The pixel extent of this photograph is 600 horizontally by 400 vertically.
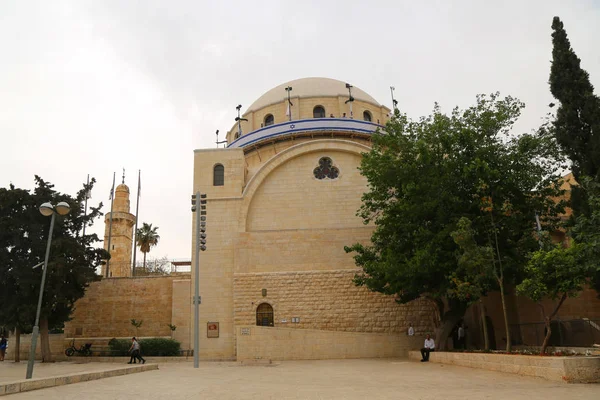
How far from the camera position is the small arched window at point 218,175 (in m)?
21.9

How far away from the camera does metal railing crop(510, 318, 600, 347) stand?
1487cm

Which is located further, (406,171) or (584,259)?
(406,171)

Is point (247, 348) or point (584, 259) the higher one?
point (584, 259)

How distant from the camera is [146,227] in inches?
1576

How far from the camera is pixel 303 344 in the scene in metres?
17.6

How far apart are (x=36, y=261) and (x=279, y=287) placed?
987 cm

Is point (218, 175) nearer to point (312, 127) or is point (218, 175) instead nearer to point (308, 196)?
point (308, 196)

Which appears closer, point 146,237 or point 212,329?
point 212,329

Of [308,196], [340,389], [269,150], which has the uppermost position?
[269,150]

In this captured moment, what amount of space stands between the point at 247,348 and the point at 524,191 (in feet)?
37.2

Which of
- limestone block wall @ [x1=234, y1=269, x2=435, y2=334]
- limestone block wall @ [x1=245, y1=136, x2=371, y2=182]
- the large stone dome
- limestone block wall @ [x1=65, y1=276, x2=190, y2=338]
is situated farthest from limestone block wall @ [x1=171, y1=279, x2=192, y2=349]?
the large stone dome

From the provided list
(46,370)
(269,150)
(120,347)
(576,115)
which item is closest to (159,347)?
(120,347)

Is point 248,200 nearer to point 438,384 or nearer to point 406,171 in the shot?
point 406,171

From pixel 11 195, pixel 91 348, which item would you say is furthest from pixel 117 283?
pixel 11 195
